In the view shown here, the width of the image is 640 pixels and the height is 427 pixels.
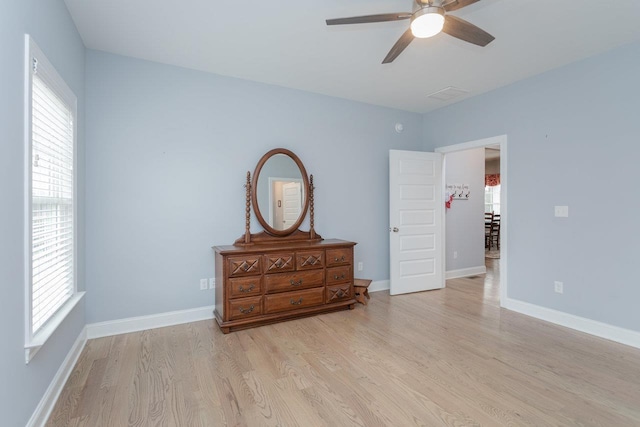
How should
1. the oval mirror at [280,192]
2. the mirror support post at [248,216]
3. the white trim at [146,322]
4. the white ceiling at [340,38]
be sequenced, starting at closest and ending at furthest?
the white ceiling at [340,38] < the white trim at [146,322] < the mirror support post at [248,216] < the oval mirror at [280,192]

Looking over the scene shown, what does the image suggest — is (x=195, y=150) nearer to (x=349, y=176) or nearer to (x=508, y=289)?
(x=349, y=176)

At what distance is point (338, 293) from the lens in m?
3.62

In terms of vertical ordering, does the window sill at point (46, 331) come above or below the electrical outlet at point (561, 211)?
below

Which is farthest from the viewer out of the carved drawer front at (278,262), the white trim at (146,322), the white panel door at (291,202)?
the white panel door at (291,202)

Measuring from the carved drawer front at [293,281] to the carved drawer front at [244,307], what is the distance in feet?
0.57

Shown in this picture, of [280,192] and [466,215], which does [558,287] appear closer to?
[466,215]

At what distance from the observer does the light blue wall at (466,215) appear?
17.6 feet

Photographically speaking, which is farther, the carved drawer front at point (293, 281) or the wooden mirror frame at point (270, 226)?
the wooden mirror frame at point (270, 226)

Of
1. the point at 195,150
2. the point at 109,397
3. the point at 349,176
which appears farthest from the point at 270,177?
the point at 109,397

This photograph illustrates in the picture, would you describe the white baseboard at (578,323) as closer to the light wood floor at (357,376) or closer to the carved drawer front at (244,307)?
the light wood floor at (357,376)

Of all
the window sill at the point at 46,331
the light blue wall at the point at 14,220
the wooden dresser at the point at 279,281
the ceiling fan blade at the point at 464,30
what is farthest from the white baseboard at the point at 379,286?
the light blue wall at the point at 14,220

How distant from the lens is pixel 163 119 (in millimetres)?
3180

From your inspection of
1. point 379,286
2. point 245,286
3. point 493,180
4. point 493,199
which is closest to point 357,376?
point 245,286

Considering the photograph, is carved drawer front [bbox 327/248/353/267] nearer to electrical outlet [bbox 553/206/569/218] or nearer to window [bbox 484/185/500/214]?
electrical outlet [bbox 553/206/569/218]
